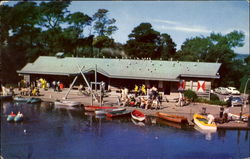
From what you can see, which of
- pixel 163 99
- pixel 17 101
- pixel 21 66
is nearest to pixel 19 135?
pixel 17 101

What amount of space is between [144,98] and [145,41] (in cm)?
169

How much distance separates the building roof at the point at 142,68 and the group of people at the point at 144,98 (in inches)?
15.8

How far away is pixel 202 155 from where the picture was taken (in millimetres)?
8531

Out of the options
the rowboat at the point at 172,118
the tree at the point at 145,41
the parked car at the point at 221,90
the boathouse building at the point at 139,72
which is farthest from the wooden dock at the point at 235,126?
the tree at the point at 145,41

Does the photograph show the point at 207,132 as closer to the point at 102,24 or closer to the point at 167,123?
the point at 167,123

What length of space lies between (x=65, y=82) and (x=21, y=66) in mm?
1683

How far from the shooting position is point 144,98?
295 inches

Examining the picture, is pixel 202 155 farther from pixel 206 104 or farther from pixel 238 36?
pixel 238 36

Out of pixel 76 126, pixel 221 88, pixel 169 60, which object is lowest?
pixel 76 126

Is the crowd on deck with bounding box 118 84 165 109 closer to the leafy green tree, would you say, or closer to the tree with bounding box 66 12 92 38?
the leafy green tree

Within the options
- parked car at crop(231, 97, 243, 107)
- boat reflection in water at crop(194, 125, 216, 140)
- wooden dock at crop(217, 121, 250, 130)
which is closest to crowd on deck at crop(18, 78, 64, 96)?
boat reflection in water at crop(194, 125, 216, 140)

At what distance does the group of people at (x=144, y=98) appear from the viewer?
7.27 meters

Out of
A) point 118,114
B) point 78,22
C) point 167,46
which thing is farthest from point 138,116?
point 78,22

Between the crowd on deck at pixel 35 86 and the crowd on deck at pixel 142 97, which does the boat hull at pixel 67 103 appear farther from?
the crowd on deck at pixel 142 97
